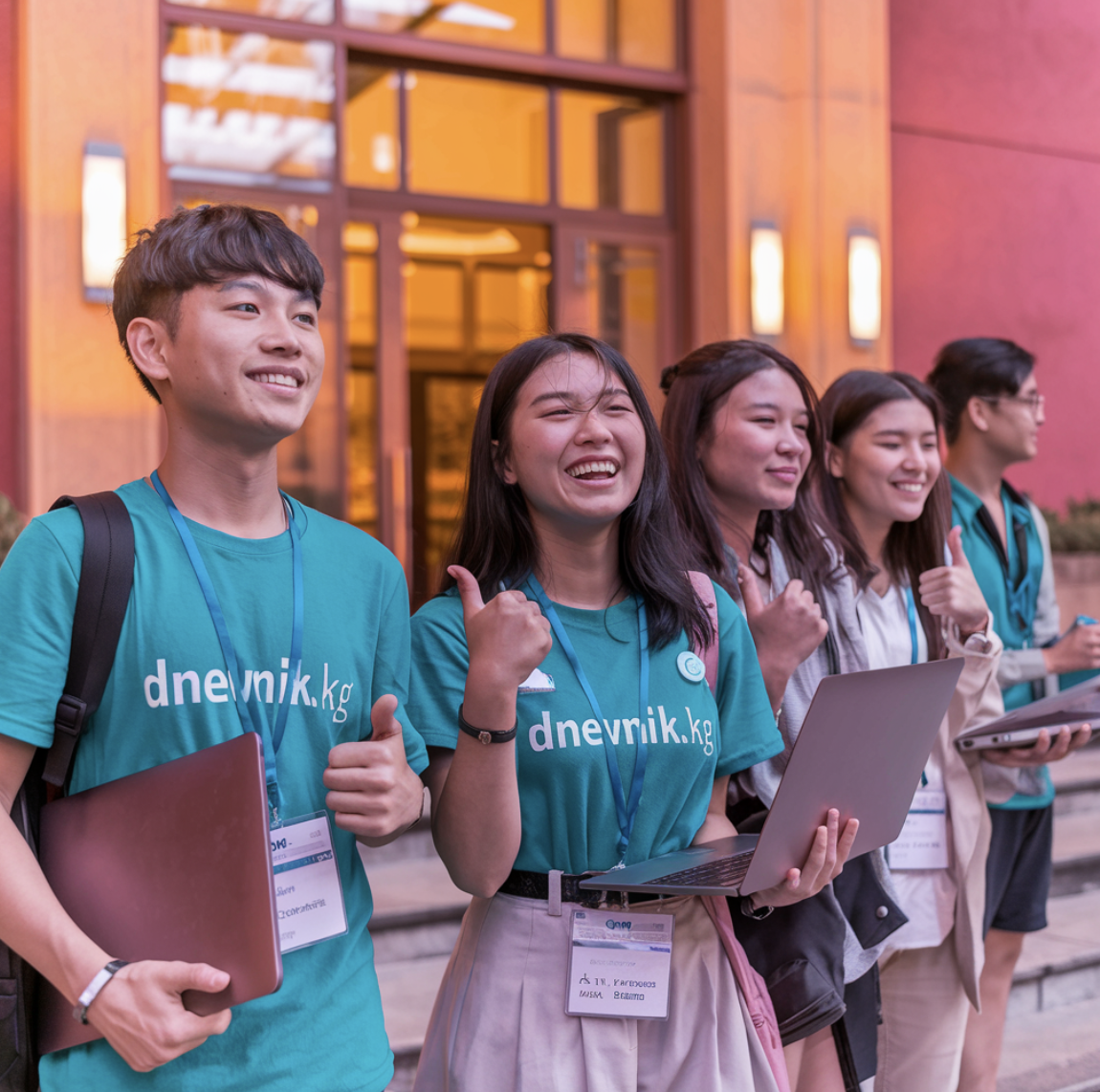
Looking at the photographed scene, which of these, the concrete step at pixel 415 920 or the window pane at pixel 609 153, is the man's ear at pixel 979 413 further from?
the window pane at pixel 609 153

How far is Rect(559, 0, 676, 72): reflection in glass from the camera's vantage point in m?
6.79

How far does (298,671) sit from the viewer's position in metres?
1.46

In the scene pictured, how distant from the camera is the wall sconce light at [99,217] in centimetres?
520

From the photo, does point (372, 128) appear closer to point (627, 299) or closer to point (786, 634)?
point (627, 299)

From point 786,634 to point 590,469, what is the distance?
0.53 meters

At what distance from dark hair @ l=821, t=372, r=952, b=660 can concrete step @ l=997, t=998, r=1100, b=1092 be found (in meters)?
1.66

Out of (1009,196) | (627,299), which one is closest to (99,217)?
(627,299)

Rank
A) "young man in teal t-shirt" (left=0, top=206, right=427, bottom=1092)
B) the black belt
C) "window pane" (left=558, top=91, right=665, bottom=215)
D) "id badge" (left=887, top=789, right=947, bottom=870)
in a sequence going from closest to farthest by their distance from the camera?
"young man in teal t-shirt" (left=0, top=206, right=427, bottom=1092) < the black belt < "id badge" (left=887, top=789, right=947, bottom=870) < "window pane" (left=558, top=91, right=665, bottom=215)

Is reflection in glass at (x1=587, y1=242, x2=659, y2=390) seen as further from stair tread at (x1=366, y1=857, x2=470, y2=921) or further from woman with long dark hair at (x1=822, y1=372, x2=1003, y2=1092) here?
woman with long dark hair at (x1=822, y1=372, x2=1003, y2=1092)

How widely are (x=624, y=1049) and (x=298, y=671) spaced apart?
698 mm

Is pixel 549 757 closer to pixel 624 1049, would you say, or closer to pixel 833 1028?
pixel 624 1049

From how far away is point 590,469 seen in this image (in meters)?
1.83

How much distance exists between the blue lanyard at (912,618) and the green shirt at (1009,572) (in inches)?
20.0

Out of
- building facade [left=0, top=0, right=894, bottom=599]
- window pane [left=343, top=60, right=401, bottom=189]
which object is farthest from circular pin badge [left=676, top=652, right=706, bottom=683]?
window pane [left=343, top=60, right=401, bottom=189]
